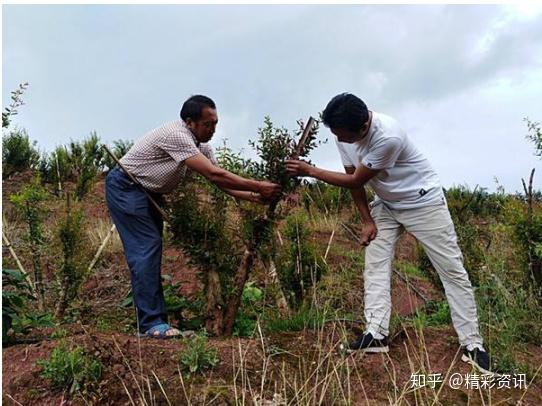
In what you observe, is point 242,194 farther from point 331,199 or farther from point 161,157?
point 331,199

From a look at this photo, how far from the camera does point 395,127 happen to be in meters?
4.11

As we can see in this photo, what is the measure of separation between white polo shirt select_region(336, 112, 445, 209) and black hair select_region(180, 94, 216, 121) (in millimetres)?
1025

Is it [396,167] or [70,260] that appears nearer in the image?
[396,167]

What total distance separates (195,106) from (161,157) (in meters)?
0.46

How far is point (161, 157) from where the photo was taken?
15.0ft

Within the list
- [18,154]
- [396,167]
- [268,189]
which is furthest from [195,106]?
[18,154]

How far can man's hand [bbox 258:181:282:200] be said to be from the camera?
4.20m

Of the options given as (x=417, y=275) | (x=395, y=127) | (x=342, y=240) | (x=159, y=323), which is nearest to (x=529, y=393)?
(x=395, y=127)

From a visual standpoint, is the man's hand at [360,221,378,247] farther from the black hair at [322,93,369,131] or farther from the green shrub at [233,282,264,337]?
the green shrub at [233,282,264,337]

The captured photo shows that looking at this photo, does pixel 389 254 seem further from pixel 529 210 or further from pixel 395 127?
pixel 529 210

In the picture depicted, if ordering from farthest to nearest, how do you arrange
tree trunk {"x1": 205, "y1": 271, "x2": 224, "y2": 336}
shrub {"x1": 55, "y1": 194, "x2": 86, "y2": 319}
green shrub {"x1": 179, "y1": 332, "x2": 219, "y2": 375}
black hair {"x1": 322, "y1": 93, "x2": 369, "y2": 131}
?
shrub {"x1": 55, "y1": 194, "x2": 86, "y2": 319} → tree trunk {"x1": 205, "y1": 271, "x2": 224, "y2": 336} → black hair {"x1": 322, "y1": 93, "x2": 369, "y2": 131} → green shrub {"x1": 179, "y1": 332, "x2": 219, "y2": 375}

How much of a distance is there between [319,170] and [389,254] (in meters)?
0.83

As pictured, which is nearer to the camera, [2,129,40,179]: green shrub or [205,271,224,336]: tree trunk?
[205,271,224,336]: tree trunk

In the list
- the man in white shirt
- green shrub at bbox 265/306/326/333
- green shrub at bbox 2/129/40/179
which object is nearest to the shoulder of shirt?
the man in white shirt
